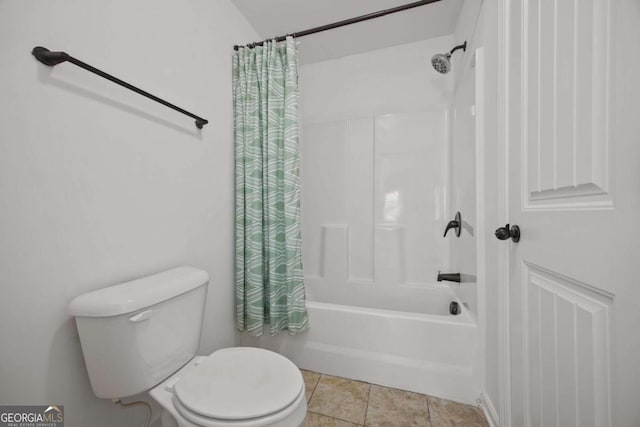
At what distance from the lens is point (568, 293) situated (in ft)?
1.75

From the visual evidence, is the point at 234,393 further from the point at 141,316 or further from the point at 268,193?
the point at 268,193

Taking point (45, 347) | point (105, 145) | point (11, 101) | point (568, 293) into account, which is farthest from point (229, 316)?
point (568, 293)

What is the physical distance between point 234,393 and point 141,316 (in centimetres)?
37

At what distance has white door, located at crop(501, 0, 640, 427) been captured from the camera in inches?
15.7

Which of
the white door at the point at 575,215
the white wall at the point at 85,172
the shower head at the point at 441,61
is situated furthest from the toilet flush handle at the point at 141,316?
the shower head at the point at 441,61

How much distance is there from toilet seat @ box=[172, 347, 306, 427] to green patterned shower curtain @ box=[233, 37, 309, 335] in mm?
462

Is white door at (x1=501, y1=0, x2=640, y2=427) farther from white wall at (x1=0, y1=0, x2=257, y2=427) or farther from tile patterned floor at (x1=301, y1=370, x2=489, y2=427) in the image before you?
white wall at (x1=0, y1=0, x2=257, y2=427)

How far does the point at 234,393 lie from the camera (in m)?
0.69

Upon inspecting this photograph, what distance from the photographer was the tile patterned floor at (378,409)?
40.6 inches

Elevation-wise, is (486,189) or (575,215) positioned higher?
(486,189)

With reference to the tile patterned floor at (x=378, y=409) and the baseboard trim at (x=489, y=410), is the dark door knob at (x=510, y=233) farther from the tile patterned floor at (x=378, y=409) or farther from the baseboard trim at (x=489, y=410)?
the tile patterned floor at (x=378, y=409)

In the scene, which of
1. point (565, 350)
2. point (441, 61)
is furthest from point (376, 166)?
point (565, 350)

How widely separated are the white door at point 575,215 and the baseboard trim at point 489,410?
245 mm

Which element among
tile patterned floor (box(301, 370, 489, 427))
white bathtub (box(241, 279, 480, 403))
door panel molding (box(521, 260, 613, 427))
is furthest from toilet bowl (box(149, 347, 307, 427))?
door panel molding (box(521, 260, 613, 427))
